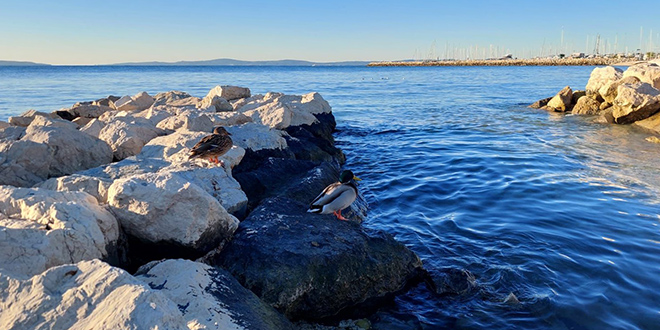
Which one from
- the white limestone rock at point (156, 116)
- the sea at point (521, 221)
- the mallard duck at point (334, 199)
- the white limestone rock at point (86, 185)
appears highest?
the white limestone rock at point (156, 116)

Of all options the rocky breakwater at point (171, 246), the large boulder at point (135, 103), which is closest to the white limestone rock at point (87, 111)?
the large boulder at point (135, 103)

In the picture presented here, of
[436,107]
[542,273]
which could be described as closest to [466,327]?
[542,273]

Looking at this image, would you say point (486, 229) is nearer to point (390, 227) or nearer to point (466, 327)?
point (390, 227)

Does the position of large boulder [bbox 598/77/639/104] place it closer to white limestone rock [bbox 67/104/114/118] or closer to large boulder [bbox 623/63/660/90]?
large boulder [bbox 623/63/660/90]

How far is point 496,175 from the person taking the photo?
11.9 m

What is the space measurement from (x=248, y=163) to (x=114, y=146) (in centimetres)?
250

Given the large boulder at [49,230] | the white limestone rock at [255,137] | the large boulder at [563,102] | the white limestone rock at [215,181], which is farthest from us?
the large boulder at [563,102]

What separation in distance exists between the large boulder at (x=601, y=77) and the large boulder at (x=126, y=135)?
2175 cm

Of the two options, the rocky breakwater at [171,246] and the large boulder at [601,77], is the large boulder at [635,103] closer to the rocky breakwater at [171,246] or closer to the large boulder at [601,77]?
the large boulder at [601,77]

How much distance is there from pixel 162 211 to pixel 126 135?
4719mm

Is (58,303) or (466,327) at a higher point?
(58,303)

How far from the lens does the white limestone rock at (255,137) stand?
30.4 ft

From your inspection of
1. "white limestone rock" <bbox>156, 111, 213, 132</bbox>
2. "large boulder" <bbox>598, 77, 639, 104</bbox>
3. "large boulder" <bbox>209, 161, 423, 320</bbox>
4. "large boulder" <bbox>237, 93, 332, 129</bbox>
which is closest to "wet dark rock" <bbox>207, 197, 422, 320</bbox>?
"large boulder" <bbox>209, 161, 423, 320</bbox>

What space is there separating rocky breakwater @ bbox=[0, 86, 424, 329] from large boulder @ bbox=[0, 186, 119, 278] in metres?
0.01
